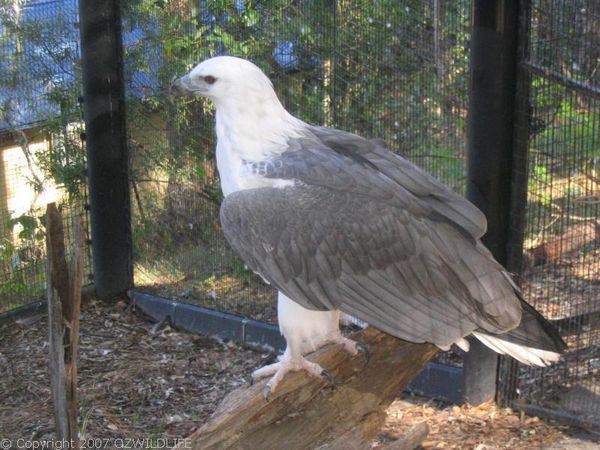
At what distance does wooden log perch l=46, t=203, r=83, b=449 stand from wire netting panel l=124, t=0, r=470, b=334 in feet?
7.87

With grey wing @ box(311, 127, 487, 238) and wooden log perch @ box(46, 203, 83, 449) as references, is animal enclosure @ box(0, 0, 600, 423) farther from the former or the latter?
wooden log perch @ box(46, 203, 83, 449)

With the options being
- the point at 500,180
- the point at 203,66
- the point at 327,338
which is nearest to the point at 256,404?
the point at 327,338

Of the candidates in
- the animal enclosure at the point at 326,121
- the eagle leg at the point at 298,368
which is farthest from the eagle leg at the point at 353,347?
the animal enclosure at the point at 326,121

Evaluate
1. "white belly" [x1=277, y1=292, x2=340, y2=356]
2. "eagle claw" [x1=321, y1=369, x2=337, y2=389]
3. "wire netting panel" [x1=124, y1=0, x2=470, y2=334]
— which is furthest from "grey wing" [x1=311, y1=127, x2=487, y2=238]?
"wire netting panel" [x1=124, y1=0, x2=470, y2=334]

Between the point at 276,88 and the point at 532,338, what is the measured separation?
8.41 feet

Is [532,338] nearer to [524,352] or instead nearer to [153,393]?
[524,352]

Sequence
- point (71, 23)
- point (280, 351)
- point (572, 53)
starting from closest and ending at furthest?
point (572, 53) < point (280, 351) < point (71, 23)

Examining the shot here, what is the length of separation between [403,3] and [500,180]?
1.13 m

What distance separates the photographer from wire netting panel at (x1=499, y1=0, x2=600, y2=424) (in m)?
4.00

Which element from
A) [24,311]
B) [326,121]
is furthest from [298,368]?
[24,311]

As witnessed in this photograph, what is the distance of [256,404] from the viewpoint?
2.99 metres

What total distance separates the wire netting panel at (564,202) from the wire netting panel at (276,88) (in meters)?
0.49

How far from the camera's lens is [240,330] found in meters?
5.54

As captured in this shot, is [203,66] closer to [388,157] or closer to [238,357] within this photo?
[388,157]
